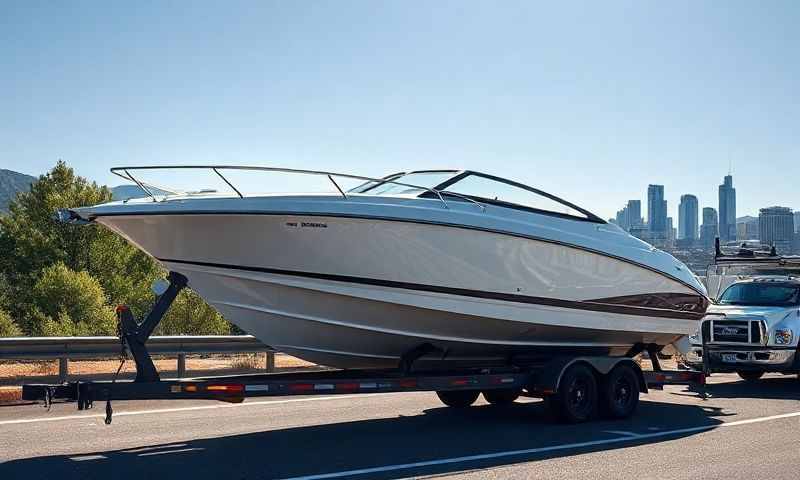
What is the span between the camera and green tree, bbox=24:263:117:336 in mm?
32125

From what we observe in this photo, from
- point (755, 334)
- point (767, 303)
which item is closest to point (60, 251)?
point (767, 303)

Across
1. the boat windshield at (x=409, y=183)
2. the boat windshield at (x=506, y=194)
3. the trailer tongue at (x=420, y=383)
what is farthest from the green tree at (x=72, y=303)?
the boat windshield at (x=506, y=194)

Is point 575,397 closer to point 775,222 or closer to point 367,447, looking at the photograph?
point 367,447

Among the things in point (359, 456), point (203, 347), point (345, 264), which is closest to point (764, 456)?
point (359, 456)

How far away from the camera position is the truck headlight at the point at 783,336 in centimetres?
1425

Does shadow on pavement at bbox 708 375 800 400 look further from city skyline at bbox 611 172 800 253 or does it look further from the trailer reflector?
city skyline at bbox 611 172 800 253

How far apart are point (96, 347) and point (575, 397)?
639cm

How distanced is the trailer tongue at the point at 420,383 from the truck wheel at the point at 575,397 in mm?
12

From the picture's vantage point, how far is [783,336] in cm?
1428

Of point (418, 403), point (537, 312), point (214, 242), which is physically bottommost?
point (418, 403)

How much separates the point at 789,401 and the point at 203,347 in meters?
8.54

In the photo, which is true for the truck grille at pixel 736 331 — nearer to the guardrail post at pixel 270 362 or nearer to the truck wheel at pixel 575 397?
the truck wheel at pixel 575 397

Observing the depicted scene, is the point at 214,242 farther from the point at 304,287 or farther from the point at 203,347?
the point at 203,347

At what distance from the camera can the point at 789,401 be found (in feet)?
41.6
